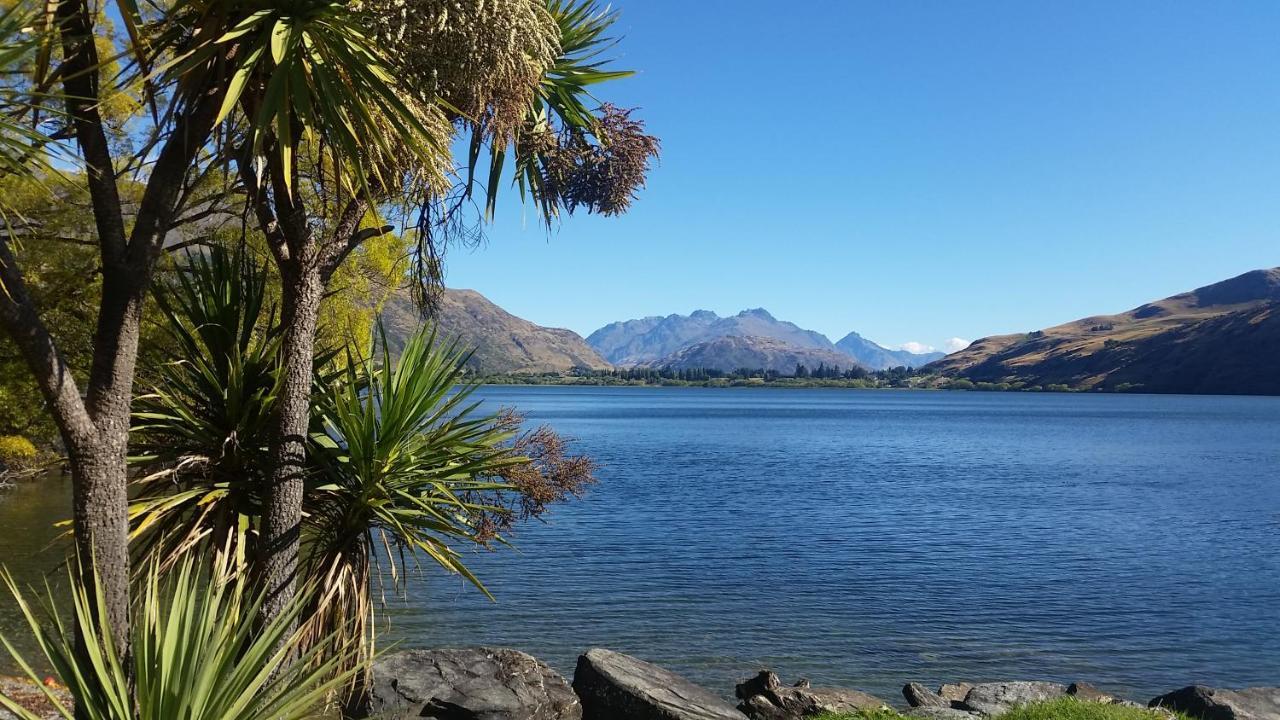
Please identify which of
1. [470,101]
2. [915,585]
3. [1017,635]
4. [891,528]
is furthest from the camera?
[891,528]

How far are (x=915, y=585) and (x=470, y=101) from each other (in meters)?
21.1

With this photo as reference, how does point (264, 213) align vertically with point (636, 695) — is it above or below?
above

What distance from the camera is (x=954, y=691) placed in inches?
556

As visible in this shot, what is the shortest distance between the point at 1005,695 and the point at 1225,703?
109 inches

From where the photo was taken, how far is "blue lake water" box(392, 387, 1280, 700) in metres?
17.4

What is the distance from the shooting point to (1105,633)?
64.2ft

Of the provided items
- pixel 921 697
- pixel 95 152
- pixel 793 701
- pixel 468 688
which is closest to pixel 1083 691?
pixel 921 697

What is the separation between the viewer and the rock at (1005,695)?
501 inches

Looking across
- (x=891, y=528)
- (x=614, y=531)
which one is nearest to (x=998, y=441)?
(x=891, y=528)

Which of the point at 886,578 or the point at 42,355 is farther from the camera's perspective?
the point at 886,578

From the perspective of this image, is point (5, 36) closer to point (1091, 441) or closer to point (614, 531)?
point (614, 531)

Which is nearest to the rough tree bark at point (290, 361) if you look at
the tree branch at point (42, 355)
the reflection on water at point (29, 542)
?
the tree branch at point (42, 355)

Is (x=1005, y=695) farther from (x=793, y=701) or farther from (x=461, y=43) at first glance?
(x=461, y=43)

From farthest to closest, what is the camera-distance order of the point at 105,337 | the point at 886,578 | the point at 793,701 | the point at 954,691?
1. the point at 886,578
2. the point at 954,691
3. the point at 793,701
4. the point at 105,337
